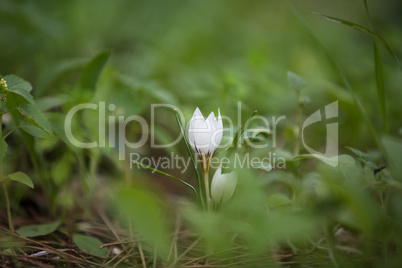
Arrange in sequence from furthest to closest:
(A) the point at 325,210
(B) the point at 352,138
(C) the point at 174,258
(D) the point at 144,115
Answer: (D) the point at 144,115
(B) the point at 352,138
(C) the point at 174,258
(A) the point at 325,210

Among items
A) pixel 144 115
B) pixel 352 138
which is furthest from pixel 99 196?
pixel 352 138

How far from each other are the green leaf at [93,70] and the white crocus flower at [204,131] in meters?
0.50

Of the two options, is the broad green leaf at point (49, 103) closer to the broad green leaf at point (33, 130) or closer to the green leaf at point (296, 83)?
the broad green leaf at point (33, 130)

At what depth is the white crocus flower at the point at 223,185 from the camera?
0.82 metres

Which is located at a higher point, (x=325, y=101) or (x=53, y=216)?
(x=325, y=101)

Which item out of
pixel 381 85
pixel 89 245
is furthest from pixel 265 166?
pixel 89 245

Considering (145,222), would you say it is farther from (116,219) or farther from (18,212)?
(18,212)

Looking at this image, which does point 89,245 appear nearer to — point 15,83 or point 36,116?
point 36,116

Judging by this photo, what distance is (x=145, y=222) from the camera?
2.16ft

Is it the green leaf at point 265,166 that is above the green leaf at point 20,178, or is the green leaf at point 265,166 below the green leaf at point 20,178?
above

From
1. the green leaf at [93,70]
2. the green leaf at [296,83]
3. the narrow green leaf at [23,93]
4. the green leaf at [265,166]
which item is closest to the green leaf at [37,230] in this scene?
the narrow green leaf at [23,93]

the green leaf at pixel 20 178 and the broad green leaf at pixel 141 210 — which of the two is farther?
the green leaf at pixel 20 178

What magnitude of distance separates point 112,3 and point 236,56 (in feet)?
3.88

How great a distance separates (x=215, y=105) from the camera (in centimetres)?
141
